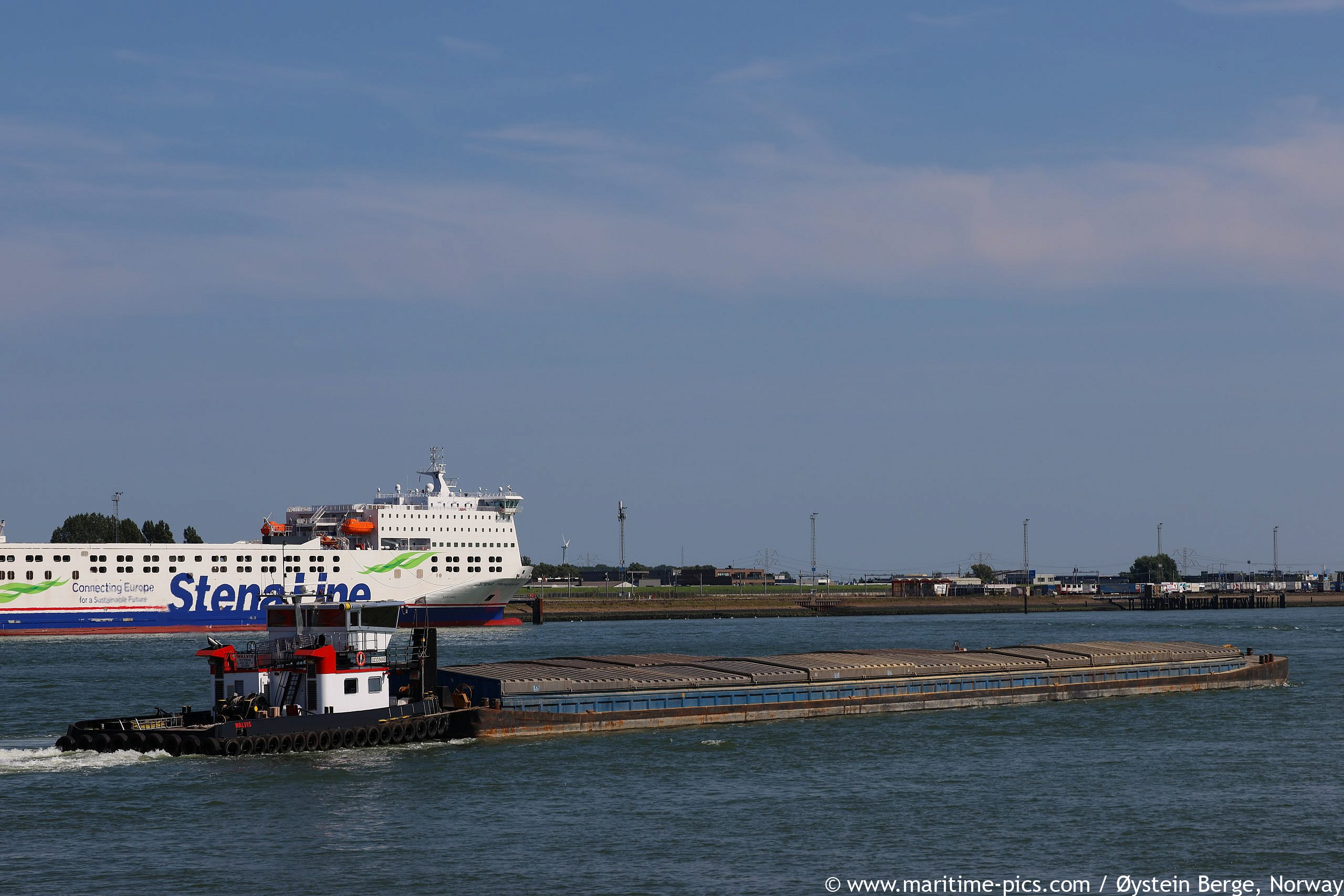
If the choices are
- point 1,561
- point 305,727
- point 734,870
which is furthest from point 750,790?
point 1,561

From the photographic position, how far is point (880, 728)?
4616cm

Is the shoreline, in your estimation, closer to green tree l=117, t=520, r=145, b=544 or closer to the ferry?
the ferry

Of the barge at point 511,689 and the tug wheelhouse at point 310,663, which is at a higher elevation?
the tug wheelhouse at point 310,663

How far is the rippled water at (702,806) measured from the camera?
26.6 meters

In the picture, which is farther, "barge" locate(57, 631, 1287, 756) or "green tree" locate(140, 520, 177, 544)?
"green tree" locate(140, 520, 177, 544)

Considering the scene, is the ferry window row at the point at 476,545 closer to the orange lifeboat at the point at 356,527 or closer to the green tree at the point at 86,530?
the orange lifeboat at the point at 356,527

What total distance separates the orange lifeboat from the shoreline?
24723mm

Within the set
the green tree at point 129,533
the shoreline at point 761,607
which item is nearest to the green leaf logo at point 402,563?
the shoreline at point 761,607

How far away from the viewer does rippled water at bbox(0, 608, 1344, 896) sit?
2661cm

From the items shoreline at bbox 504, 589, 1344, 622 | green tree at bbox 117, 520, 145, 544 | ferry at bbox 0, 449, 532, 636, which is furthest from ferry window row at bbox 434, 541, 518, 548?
green tree at bbox 117, 520, 145, 544

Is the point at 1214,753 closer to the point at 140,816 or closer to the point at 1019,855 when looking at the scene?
the point at 1019,855

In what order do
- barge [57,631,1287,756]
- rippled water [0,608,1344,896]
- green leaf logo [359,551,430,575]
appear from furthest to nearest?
green leaf logo [359,551,430,575]
barge [57,631,1287,756]
rippled water [0,608,1344,896]

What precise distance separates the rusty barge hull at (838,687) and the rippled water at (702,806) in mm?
917

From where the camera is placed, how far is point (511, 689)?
43.3 m
